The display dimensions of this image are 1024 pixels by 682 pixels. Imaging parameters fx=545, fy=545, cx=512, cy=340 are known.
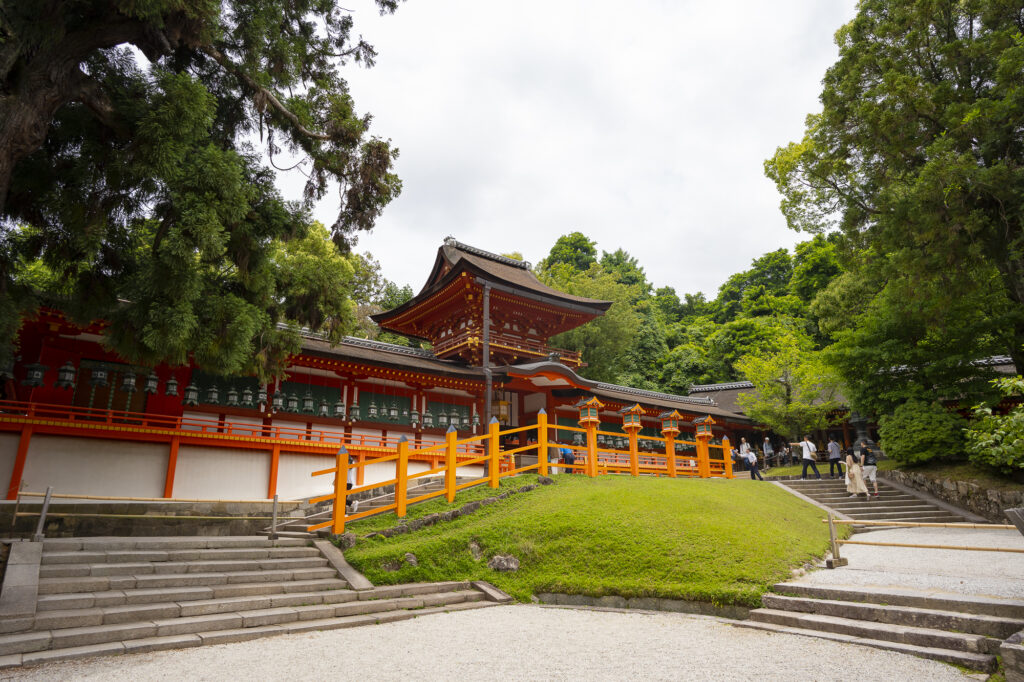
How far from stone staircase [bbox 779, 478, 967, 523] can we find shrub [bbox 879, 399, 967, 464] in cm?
121

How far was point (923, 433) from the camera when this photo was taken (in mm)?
15273

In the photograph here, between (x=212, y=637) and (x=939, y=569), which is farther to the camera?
(x=939, y=569)

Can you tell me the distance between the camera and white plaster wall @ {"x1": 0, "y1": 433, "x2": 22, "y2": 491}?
11148 mm

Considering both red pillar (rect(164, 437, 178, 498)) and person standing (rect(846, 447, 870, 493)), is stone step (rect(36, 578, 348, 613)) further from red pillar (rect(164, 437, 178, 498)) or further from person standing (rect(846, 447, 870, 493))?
person standing (rect(846, 447, 870, 493))

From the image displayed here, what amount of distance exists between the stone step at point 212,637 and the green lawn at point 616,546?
97cm

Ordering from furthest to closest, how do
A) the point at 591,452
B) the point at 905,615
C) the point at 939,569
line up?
1. the point at 591,452
2. the point at 939,569
3. the point at 905,615

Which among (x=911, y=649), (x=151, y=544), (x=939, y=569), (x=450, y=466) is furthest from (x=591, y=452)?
(x=151, y=544)

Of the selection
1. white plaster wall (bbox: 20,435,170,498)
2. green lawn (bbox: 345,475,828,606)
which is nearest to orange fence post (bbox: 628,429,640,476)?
green lawn (bbox: 345,475,828,606)

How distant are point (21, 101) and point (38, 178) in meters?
1.55

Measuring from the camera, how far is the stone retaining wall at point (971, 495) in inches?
505

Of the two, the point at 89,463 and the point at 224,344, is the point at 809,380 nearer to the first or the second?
the point at 224,344

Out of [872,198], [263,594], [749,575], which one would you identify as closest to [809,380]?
[872,198]

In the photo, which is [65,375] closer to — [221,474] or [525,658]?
[221,474]

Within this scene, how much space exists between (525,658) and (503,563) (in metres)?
3.46
